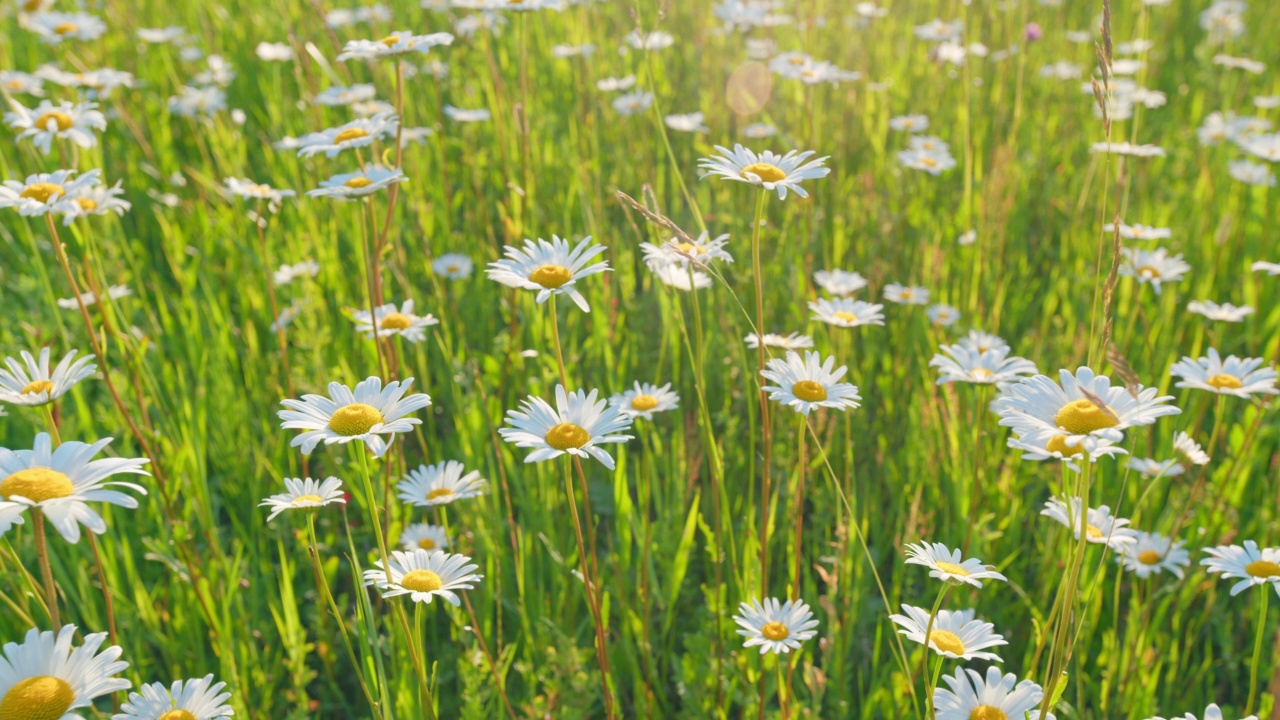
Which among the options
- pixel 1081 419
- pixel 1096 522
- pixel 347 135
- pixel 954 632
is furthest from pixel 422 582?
pixel 1096 522

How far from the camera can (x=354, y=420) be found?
121 centimetres

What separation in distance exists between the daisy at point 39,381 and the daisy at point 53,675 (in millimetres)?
411

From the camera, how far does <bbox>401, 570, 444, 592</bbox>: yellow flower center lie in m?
Result: 1.25

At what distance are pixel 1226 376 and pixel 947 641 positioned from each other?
1.04 meters

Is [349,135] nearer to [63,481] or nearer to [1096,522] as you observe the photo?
[63,481]

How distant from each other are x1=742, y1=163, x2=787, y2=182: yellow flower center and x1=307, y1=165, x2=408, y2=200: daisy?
1.98 ft

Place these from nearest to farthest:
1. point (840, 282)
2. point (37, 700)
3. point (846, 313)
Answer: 1. point (37, 700)
2. point (846, 313)
3. point (840, 282)

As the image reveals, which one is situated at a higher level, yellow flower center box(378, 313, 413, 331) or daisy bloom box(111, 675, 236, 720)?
yellow flower center box(378, 313, 413, 331)

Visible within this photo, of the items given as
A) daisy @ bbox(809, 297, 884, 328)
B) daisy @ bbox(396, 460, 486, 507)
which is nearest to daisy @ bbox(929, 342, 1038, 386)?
daisy @ bbox(809, 297, 884, 328)

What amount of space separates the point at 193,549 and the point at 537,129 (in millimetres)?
2203

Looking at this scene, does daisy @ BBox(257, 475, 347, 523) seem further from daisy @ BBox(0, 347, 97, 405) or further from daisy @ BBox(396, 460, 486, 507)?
daisy @ BBox(0, 347, 97, 405)

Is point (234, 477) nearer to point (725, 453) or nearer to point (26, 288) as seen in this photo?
point (26, 288)

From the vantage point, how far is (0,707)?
0.94 m

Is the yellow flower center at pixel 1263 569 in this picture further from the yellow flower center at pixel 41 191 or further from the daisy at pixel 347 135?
the yellow flower center at pixel 41 191
